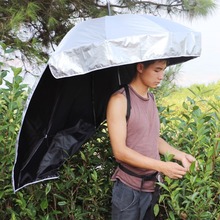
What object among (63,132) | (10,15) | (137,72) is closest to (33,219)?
(63,132)

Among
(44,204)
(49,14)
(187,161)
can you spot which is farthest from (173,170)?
(49,14)

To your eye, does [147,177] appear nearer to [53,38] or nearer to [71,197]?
[71,197]

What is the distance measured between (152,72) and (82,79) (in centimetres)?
38

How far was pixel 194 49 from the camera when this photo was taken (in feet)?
5.74

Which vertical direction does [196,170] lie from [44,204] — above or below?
above

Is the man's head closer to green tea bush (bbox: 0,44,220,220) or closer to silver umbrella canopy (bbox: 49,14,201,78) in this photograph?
silver umbrella canopy (bbox: 49,14,201,78)

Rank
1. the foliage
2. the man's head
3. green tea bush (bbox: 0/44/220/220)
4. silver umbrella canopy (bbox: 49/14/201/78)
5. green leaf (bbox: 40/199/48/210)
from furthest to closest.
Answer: the foliage → green leaf (bbox: 40/199/48/210) → green tea bush (bbox: 0/44/220/220) → the man's head → silver umbrella canopy (bbox: 49/14/201/78)

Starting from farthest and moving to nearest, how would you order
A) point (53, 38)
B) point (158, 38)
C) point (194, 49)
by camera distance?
point (53, 38) → point (194, 49) → point (158, 38)

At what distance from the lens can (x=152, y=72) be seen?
1.71 m

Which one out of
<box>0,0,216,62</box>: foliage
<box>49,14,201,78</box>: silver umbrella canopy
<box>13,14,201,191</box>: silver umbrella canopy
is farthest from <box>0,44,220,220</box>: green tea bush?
<box>0,0,216,62</box>: foliage

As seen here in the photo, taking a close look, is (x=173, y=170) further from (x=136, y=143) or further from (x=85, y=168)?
(x=85, y=168)

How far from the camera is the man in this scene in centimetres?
165

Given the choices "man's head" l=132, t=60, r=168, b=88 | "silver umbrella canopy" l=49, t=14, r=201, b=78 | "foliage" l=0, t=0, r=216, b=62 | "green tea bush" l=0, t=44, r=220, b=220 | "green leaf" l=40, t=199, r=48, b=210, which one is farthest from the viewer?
"foliage" l=0, t=0, r=216, b=62

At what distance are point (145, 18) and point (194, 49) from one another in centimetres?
21
